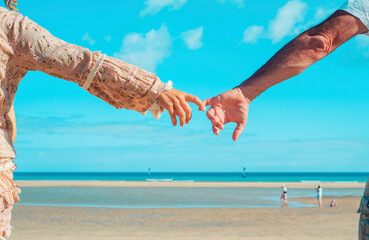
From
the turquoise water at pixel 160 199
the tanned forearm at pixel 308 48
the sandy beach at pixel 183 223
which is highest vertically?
the turquoise water at pixel 160 199

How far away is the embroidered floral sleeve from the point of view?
2230mm

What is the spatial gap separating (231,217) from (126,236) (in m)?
5.72

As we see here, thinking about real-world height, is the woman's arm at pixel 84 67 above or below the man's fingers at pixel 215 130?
above

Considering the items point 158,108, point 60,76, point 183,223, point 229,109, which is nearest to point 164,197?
point 183,223

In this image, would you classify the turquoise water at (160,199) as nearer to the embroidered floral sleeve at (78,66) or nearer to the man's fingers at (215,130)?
the man's fingers at (215,130)

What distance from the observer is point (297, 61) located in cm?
266

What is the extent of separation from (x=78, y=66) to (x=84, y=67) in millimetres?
31

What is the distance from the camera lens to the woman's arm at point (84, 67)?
7.32 ft

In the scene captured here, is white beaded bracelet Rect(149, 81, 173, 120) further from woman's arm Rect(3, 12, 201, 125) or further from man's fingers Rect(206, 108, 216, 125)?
man's fingers Rect(206, 108, 216, 125)

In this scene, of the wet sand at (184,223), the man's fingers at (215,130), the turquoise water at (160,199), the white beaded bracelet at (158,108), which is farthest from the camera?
the turquoise water at (160,199)

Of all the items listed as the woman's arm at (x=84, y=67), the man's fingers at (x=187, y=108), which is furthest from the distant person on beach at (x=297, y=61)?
the woman's arm at (x=84, y=67)

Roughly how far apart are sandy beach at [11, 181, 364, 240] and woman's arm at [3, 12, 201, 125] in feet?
35.1

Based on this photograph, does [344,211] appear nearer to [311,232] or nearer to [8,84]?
[311,232]

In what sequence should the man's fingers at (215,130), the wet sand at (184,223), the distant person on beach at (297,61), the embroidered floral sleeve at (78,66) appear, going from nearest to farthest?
1. the embroidered floral sleeve at (78,66)
2. the distant person on beach at (297,61)
3. the man's fingers at (215,130)
4. the wet sand at (184,223)
